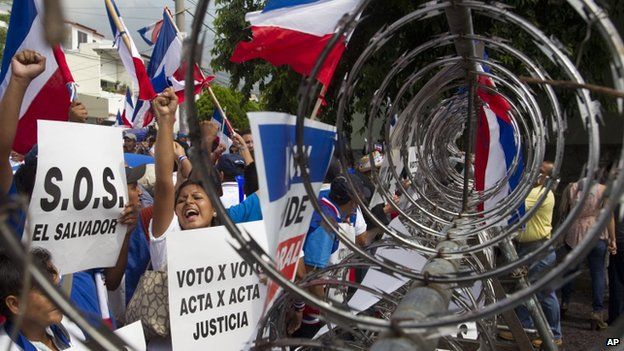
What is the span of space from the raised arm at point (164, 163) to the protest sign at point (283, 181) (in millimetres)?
1680

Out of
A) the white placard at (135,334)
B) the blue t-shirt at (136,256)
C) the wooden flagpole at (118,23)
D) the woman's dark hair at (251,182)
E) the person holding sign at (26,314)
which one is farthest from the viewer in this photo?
the wooden flagpole at (118,23)

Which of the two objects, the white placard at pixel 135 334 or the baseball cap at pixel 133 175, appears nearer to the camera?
the white placard at pixel 135 334

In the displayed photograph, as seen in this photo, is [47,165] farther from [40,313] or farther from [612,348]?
[612,348]

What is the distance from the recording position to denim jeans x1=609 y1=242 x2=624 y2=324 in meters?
7.74

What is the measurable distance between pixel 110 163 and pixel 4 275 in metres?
0.80

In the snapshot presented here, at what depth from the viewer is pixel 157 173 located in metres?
3.26

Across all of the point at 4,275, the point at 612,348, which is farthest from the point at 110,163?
the point at 612,348

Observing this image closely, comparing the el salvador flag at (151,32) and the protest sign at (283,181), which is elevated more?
the el salvador flag at (151,32)

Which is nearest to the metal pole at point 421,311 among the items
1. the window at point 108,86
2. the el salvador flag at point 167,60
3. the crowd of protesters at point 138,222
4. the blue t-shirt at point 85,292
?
the crowd of protesters at point 138,222

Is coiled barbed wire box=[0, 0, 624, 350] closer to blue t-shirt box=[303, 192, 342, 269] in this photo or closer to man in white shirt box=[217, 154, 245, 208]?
blue t-shirt box=[303, 192, 342, 269]

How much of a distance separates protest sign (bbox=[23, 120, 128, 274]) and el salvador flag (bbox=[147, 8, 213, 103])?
3.93m

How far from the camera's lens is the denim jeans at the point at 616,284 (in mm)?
7738

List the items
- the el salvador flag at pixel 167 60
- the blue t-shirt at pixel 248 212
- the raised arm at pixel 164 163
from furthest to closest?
the el salvador flag at pixel 167 60 < the blue t-shirt at pixel 248 212 < the raised arm at pixel 164 163

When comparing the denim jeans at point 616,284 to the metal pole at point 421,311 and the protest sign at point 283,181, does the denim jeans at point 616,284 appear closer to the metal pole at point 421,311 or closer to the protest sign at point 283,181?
the metal pole at point 421,311
